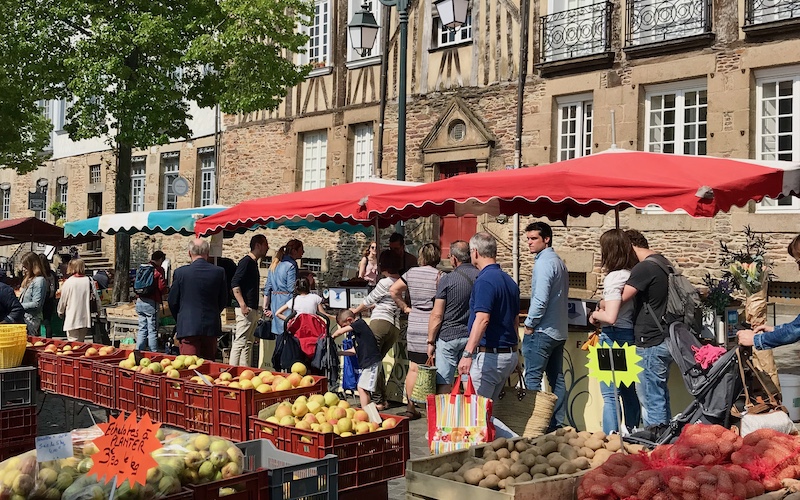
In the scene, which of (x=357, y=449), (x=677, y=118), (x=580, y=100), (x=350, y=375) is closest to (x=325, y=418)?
(x=357, y=449)

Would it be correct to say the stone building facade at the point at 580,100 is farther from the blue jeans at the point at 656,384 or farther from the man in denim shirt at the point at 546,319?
the blue jeans at the point at 656,384

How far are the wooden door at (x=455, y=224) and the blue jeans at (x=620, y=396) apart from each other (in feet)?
39.3

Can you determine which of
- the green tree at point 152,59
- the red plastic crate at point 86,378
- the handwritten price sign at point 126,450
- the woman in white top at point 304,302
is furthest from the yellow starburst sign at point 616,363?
the green tree at point 152,59

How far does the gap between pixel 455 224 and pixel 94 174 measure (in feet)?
57.2

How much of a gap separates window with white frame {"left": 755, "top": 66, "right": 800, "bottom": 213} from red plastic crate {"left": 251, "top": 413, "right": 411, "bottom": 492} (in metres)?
11.5

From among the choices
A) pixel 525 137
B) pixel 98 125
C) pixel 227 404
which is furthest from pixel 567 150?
pixel 227 404

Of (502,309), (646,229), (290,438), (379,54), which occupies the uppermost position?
(379,54)

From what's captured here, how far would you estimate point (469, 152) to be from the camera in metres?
18.5

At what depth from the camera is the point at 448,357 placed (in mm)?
7445

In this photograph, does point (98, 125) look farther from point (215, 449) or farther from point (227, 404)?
point (215, 449)

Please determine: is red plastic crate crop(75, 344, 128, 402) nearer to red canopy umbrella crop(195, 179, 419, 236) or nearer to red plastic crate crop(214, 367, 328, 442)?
red plastic crate crop(214, 367, 328, 442)

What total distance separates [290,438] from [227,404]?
98 centimetres

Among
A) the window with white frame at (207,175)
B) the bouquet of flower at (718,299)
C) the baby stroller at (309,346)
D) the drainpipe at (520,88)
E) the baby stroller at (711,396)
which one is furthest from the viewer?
the window with white frame at (207,175)

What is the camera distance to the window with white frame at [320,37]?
2247 cm
